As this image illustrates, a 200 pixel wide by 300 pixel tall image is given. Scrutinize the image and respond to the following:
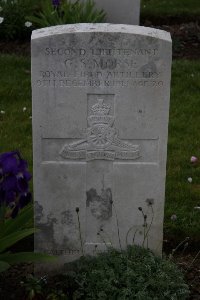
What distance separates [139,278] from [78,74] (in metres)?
1.18

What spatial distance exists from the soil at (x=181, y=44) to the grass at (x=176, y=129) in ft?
1.81

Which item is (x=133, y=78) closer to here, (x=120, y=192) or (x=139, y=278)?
(x=120, y=192)

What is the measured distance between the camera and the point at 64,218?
4.22 meters

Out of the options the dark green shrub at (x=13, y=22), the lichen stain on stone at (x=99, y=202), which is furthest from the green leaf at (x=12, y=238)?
the dark green shrub at (x=13, y=22)

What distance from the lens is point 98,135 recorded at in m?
4.05

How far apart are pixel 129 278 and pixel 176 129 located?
9.91ft

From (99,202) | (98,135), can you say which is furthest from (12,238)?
(98,135)

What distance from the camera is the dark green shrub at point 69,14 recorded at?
8781 mm

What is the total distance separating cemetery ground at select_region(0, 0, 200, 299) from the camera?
4.76m

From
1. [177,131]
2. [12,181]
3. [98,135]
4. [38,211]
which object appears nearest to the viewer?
[12,181]

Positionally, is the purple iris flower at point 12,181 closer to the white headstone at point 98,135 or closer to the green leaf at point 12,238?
the green leaf at point 12,238

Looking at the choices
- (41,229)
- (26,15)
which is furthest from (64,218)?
(26,15)

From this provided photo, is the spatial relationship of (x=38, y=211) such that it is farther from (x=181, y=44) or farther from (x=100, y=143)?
(x=181, y=44)

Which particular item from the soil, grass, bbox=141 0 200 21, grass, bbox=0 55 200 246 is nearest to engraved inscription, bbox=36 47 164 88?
grass, bbox=0 55 200 246
